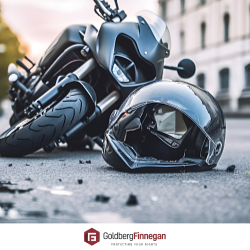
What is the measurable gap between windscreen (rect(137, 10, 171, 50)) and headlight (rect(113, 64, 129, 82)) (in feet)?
1.34

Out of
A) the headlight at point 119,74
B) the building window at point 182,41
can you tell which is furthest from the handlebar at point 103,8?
the building window at point 182,41

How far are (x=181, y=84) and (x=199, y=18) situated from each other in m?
20.6

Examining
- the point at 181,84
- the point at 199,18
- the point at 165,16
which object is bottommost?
the point at 181,84

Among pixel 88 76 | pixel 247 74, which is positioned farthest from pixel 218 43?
pixel 88 76

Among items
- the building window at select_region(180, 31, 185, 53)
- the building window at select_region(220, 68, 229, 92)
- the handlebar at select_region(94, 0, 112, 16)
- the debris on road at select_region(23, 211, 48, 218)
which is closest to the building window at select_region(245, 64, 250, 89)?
the building window at select_region(220, 68, 229, 92)

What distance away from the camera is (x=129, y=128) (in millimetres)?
2789

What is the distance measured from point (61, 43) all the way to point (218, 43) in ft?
58.9

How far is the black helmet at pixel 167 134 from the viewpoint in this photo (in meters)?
2.43
